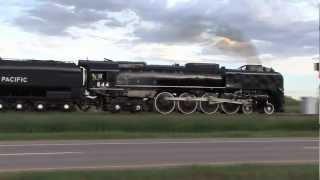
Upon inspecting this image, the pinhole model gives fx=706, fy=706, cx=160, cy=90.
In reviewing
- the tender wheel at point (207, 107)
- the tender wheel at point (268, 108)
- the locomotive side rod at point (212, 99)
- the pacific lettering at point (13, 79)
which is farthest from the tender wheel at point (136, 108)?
the tender wheel at point (268, 108)

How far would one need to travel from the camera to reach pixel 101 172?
1398 cm

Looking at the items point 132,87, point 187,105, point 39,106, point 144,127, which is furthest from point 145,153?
point 187,105

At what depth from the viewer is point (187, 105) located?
39.4 m

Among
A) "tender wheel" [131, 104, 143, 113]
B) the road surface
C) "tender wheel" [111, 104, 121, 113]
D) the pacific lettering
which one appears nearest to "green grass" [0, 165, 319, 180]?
the road surface

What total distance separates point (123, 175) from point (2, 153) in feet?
24.4

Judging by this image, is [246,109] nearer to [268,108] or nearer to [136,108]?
[268,108]

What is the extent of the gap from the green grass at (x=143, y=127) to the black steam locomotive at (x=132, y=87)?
468 centimetres

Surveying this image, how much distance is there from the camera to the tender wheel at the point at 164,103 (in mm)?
38831

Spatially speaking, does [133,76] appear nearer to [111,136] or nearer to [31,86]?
[31,86]

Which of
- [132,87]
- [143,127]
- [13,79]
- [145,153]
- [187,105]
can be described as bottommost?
[143,127]

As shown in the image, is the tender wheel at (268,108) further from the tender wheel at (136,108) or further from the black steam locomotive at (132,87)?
the tender wheel at (136,108)

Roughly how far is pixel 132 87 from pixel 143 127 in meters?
7.32

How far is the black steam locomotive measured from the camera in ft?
123

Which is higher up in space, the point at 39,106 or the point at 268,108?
the point at 39,106
